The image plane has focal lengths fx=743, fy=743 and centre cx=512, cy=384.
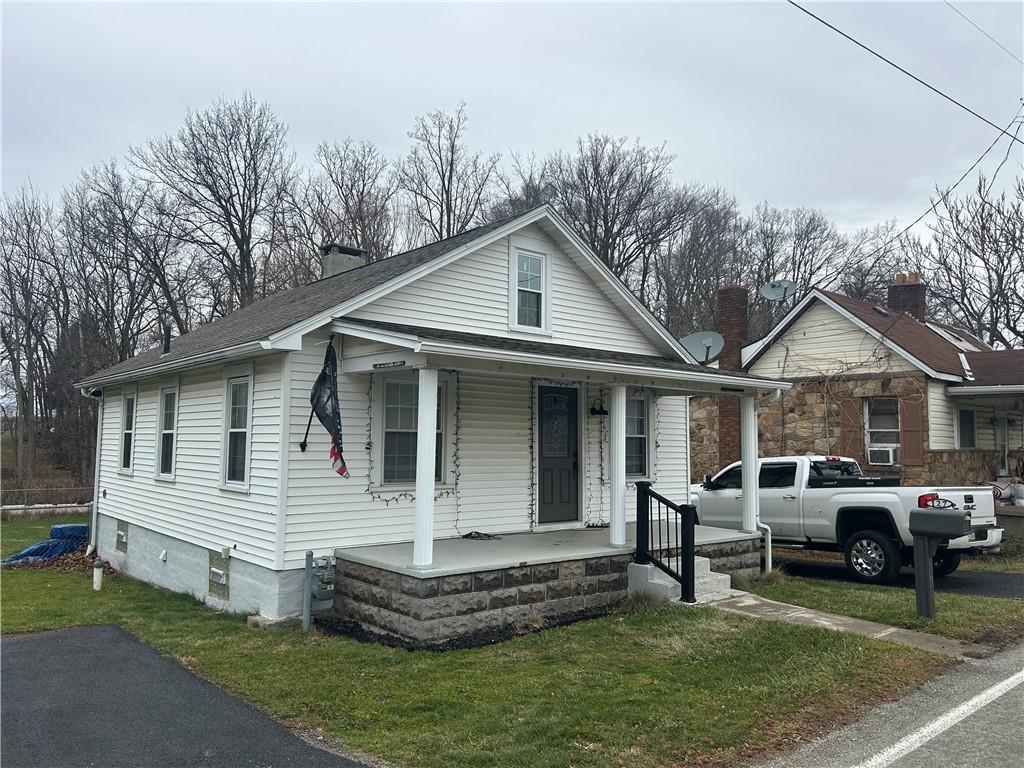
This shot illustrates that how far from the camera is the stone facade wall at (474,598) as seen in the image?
716 centimetres

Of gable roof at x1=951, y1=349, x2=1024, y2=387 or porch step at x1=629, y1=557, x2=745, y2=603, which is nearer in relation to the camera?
porch step at x1=629, y1=557, x2=745, y2=603

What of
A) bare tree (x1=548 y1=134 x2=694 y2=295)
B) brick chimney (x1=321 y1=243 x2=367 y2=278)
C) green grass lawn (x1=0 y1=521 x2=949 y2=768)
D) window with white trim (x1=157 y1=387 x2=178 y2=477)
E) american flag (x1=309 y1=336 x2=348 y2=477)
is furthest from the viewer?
bare tree (x1=548 y1=134 x2=694 y2=295)

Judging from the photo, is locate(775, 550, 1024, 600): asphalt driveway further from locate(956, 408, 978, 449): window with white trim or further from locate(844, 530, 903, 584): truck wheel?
locate(956, 408, 978, 449): window with white trim

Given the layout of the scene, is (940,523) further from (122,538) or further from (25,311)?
(25,311)

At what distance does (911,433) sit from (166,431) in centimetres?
1439

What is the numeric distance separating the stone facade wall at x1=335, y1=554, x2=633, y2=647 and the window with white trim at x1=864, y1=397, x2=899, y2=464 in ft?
32.9

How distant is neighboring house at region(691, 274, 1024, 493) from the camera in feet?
51.4

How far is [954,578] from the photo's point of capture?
11.2m

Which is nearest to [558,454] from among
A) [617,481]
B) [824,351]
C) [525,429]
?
[525,429]

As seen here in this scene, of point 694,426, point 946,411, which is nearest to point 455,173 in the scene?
point 694,426

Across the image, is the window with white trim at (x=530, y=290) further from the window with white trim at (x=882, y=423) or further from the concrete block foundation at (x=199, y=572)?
the window with white trim at (x=882, y=423)

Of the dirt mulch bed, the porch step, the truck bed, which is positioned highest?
the truck bed

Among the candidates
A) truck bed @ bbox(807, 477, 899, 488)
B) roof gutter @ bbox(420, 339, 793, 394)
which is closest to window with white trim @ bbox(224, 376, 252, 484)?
roof gutter @ bbox(420, 339, 793, 394)

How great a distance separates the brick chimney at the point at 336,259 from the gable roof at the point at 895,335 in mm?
10331
